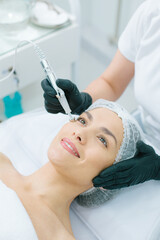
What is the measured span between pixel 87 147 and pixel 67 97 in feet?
0.88

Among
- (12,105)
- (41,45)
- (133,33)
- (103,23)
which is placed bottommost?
(12,105)

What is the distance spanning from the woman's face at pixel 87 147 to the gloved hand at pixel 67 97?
0.14m

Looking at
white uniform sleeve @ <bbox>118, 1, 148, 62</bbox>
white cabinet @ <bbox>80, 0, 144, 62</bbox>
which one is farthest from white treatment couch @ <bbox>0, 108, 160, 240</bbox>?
white cabinet @ <bbox>80, 0, 144, 62</bbox>

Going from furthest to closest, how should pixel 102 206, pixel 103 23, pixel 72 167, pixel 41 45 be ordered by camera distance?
pixel 103 23, pixel 41 45, pixel 102 206, pixel 72 167

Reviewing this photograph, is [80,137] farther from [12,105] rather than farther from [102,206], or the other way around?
[12,105]

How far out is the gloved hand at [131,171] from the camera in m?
0.97

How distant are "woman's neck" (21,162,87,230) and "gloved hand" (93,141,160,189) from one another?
0.12m

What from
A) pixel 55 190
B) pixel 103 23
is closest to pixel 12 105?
pixel 55 190

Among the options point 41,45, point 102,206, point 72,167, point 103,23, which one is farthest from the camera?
point 103,23

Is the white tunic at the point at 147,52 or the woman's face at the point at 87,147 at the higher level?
the white tunic at the point at 147,52

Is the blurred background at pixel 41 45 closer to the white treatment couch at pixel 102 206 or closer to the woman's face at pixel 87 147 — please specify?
the white treatment couch at pixel 102 206

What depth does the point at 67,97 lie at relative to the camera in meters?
1.17

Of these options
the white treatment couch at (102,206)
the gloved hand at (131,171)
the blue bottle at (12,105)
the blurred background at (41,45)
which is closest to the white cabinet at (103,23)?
the blurred background at (41,45)

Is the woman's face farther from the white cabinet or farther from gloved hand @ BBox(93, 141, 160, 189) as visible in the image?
the white cabinet
